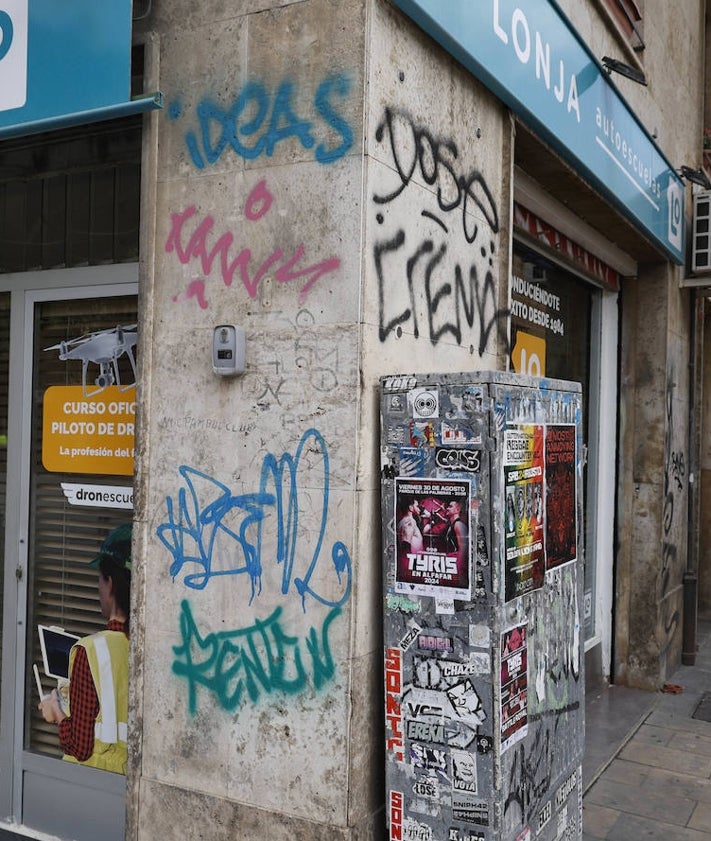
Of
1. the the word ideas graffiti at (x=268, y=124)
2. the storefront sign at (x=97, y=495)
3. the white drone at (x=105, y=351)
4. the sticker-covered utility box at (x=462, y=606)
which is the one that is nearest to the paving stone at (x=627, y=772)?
the sticker-covered utility box at (x=462, y=606)

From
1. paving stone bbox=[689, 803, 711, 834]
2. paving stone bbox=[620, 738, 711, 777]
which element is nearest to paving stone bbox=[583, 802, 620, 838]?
paving stone bbox=[689, 803, 711, 834]

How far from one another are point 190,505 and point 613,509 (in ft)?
15.8

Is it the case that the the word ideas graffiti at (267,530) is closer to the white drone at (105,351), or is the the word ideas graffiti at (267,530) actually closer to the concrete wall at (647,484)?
the white drone at (105,351)

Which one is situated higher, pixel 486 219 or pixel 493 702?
pixel 486 219

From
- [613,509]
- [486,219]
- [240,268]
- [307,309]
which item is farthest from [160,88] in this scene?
[613,509]

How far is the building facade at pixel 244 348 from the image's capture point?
311 cm

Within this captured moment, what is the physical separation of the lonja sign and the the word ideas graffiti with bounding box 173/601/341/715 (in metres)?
1.85

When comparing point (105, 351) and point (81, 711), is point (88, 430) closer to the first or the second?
point (105, 351)

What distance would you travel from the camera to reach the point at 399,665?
10.1ft

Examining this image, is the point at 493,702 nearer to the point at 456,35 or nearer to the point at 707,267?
the point at 456,35

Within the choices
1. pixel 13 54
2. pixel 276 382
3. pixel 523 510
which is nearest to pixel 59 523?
pixel 276 382

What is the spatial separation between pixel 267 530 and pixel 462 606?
753 mm

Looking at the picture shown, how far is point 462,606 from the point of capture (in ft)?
9.75

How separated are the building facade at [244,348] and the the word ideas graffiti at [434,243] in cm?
1
